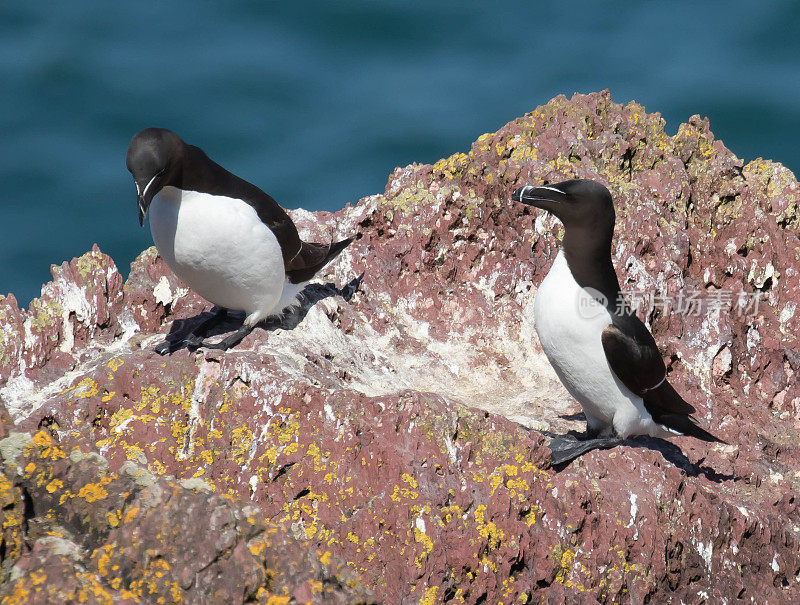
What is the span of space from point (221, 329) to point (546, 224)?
2338 millimetres

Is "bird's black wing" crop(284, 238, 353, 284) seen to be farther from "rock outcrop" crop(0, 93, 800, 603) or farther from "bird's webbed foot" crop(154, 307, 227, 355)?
"bird's webbed foot" crop(154, 307, 227, 355)

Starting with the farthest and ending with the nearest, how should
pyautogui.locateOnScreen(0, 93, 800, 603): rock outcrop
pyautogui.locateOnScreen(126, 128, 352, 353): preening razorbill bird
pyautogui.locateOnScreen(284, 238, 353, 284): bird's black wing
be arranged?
1. pyautogui.locateOnScreen(284, 238, 353, 284): bird's black wing
2. pyautogui.locateOnScreen(126, 128, 352, 353): preening razorbill bird
3. pyautogui.locateOnScreen(0, 93, 800, 603): rock outcrop

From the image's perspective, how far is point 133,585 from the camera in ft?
10.0

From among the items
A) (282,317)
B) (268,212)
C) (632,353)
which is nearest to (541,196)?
(632,353)

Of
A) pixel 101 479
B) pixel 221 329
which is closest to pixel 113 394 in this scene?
pixel 221 329

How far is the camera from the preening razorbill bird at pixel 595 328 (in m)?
5.75

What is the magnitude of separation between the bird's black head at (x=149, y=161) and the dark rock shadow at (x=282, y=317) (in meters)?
0.99

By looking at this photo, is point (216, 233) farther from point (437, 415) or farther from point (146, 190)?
point (437, 415)

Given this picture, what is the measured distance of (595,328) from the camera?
19.0 feet

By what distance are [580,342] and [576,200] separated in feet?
2.80

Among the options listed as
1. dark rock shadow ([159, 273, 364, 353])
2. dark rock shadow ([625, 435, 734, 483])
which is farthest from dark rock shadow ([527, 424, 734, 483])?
dark rock shadow ([159, 273, 364, 353])

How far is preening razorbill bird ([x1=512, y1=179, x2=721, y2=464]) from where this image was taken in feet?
18.9

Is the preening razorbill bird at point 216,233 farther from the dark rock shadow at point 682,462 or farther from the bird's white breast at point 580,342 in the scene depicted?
the dark rock shadow at point 682,462

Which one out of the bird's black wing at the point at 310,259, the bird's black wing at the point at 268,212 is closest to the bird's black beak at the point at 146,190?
the bird's black wing at the point at 268,212
